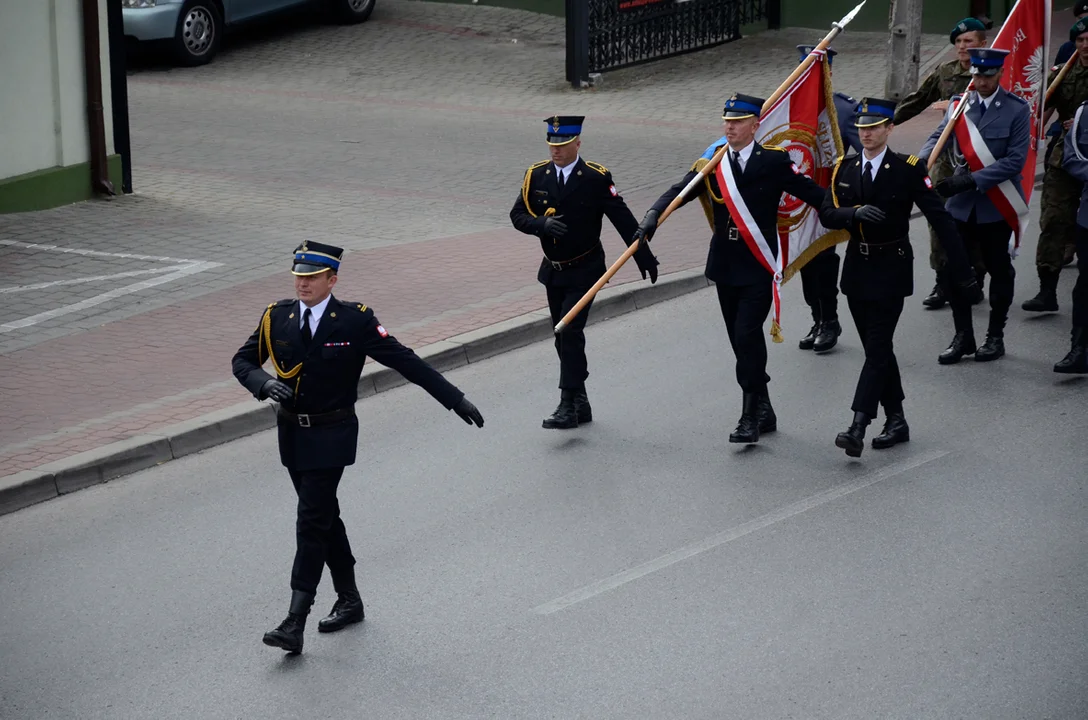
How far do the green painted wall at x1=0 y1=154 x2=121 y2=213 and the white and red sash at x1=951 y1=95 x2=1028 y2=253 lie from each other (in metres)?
Result: 9.02

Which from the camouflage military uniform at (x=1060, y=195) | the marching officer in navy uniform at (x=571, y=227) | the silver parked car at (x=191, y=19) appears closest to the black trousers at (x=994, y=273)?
the camouflage military uniform at (x=1060, y=195)

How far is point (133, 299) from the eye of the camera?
1191 centimetres

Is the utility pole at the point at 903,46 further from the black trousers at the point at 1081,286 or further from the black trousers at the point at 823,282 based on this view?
the black trousers at the point at 1081,286

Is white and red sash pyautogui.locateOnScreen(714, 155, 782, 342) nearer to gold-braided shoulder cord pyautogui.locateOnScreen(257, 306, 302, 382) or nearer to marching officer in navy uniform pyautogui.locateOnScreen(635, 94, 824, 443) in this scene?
marching officer in navy uniform pyautogui.locateOnScreen(635, 94, 824, 443)

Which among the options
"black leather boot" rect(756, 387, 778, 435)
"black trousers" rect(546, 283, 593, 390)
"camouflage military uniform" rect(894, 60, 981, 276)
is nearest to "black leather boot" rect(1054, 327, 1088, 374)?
"camouflage military uniform" rect(894, 60, 981, 276)

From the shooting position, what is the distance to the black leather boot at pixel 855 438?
27.9 ft

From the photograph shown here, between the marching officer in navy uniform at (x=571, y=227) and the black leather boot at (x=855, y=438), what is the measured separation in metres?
1.51

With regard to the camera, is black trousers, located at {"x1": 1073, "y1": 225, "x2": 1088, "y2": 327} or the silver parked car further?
the silver parked car

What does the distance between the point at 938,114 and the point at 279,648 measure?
15275mm

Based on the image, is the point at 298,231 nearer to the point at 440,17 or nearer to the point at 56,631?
the point at 56,631

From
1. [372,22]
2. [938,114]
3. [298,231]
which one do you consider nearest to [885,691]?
[298,231]

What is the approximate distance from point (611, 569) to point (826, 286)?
4.14 metres

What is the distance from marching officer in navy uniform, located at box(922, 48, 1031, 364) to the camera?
10211 millimetres

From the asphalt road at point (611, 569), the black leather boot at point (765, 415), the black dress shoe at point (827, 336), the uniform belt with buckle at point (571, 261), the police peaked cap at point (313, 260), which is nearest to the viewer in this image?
the asphalt road at point (611, 569)
